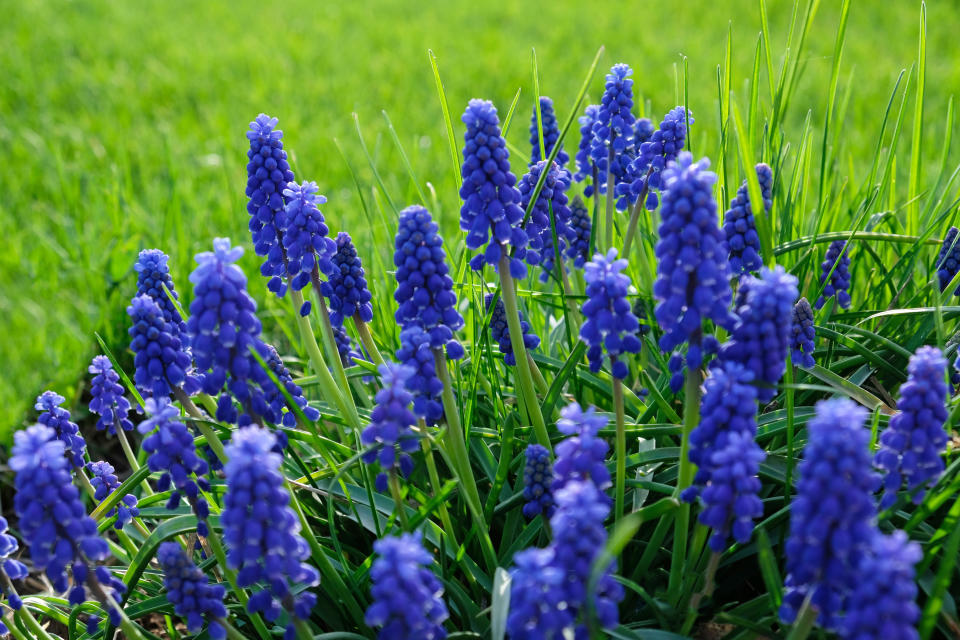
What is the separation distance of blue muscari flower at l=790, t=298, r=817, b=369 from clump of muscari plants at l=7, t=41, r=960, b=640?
15mm

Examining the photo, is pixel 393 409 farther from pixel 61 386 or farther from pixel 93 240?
pixel 93 240

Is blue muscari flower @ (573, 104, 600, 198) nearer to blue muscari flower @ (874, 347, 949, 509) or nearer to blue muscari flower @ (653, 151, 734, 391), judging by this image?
blue muscari flower @ (653, 151, 734, 391)

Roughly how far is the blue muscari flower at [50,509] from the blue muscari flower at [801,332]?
2447mm

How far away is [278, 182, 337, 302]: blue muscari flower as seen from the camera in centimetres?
328

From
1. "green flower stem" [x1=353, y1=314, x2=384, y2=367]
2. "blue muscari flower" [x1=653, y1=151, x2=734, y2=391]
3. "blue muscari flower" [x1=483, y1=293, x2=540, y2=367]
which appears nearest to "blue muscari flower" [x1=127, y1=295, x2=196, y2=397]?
"green flower stem" [x1=353, y1=314, x2=384, y2=367]

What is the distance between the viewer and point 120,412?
142 inches

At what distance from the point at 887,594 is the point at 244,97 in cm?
1041

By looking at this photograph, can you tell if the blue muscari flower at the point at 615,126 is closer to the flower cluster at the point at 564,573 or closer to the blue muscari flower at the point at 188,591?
the flower cluster at the point at 564,573

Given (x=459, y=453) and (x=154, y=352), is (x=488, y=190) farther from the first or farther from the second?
(x=154, y=352)

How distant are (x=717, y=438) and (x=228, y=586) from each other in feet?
6.32

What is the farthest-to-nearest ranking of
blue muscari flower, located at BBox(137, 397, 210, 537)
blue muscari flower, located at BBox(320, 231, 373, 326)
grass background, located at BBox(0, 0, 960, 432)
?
grass background, located at BBox(0, 0, 960, 432) → blue muscari flower, located at BBox(320, 231, 373, 326) → blue muscari flower, located at BBox(137, 397, 210, 537)

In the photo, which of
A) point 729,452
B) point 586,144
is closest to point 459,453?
point 729,452

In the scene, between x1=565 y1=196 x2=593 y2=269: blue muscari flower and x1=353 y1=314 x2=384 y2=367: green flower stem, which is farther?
x1=565 y1=196 x2=593 y2=269: blue muscari flower

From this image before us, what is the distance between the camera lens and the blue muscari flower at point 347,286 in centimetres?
366
